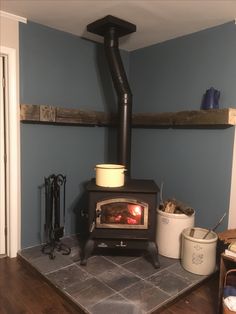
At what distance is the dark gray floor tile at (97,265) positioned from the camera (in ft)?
7.64

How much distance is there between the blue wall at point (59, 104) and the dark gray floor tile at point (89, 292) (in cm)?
88

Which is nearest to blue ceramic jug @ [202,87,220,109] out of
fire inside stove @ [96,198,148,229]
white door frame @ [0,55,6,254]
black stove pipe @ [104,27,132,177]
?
black stove pipe @ [104,27,132,177]

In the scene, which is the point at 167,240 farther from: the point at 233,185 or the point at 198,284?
the point at 233,185

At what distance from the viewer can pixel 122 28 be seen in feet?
8.48

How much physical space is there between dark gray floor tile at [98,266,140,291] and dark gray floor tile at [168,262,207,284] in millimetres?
368

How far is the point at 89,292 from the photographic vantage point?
203cm

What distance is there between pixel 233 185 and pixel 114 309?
149 cm

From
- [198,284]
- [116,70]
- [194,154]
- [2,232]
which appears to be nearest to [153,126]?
[194,154]

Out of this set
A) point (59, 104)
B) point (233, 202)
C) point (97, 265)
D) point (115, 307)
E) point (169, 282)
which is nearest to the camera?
point (115, 307)

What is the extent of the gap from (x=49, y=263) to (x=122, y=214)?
0.78 meters

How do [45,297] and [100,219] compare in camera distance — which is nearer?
[45,297]

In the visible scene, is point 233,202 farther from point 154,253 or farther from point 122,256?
point 122,256

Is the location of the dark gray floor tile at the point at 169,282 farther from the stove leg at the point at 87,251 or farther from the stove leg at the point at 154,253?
the stove leg at the point at 87,251

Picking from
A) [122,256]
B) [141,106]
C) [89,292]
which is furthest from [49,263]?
[141,106]
